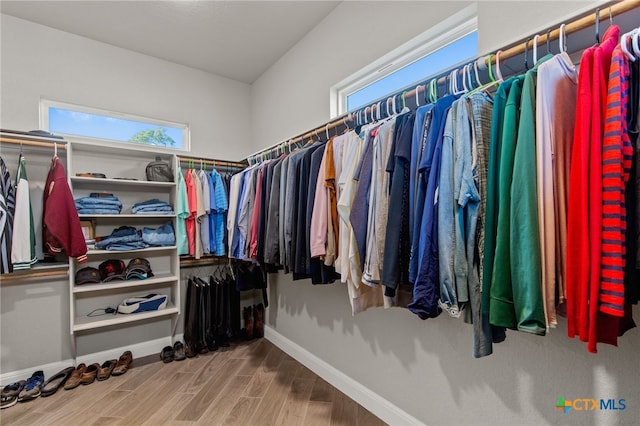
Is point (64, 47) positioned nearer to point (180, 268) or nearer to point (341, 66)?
point (180, 268)

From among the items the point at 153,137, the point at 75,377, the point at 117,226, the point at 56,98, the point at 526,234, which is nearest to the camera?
the point at 526,234

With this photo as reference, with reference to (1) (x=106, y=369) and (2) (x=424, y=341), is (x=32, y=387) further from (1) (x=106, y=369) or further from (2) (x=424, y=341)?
(2) (x=424, y=341)

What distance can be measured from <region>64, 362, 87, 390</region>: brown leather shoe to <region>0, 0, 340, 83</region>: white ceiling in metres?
2.85

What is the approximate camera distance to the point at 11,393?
210cm

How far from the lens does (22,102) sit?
239cm

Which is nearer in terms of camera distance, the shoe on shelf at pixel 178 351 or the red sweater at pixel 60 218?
the red sweater at pixel 60 218

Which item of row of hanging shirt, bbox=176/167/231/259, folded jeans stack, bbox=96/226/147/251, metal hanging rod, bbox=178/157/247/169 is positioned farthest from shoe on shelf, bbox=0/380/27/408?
metal hanging rod, bbox=178/157/247/169

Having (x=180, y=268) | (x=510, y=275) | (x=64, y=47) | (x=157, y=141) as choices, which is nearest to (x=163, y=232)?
Result: (x=180, y=268)

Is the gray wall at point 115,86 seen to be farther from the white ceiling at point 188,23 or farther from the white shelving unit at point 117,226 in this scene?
the white shelving unit at point 117,226

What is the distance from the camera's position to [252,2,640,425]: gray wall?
1.09 metres

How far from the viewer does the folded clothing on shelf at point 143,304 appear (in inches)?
102

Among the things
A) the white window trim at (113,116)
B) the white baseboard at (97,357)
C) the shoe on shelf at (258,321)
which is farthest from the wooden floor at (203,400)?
the white window trim at (113,116)

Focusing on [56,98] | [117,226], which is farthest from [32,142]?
[117,226]

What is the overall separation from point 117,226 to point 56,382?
128 cm
